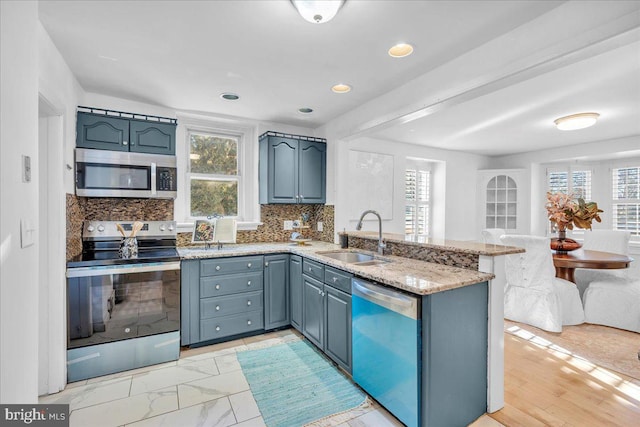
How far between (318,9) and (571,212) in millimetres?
3758

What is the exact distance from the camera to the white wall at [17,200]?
969mm

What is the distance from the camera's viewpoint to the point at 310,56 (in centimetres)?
223

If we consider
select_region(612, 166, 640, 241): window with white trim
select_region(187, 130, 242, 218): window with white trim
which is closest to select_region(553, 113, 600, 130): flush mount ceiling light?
select_region(612, 166, 640, 241): window with white trim

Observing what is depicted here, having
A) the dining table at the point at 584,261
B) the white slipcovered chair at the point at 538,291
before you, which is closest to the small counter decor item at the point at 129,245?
the white slipcovered chair at the point at 538,291

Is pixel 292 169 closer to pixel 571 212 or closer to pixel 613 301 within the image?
pixel 571 212

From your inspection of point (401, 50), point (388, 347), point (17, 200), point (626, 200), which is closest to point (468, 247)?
point (388, 347)

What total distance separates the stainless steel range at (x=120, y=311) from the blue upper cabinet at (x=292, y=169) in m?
1.33

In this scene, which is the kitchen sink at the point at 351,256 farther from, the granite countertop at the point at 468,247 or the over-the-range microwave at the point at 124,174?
the over-the-range microwave at the point at 124,174

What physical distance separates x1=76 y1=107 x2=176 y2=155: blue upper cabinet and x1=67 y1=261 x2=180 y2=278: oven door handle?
1077 mm

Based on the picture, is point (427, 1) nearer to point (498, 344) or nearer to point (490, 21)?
point (490, 21)

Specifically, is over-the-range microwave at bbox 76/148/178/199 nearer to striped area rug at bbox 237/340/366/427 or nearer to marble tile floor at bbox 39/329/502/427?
marble tile floor at bbox 39/329/502/427

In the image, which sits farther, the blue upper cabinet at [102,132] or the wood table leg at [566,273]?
the wood table leg at [566,273]

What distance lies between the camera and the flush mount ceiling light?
3.41 m

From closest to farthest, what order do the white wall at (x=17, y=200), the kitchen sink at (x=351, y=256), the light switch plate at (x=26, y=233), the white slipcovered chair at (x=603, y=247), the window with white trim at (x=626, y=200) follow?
the white wall at (x=17, y=200) < the light switch plate at (x=26, y=233) < the kitchen sink at (x=351, y=256) < the white slipcovered chair at (x=603, y=247) < the window with white trim at (x=626, y=200)
